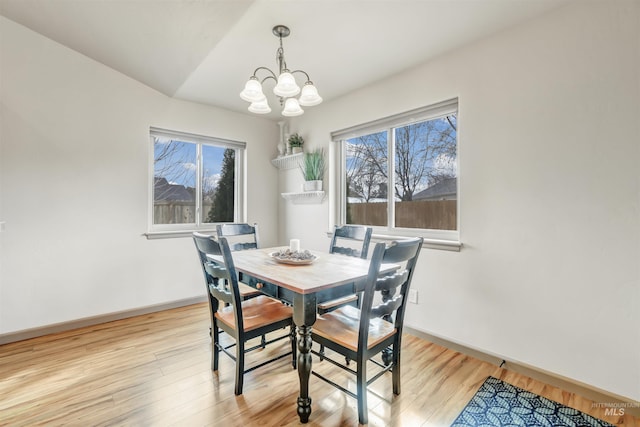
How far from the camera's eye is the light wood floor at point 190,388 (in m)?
1.56

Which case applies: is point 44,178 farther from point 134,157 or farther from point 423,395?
point 423,395

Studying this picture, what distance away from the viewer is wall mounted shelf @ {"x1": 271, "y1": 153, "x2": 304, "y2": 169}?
11.8ft

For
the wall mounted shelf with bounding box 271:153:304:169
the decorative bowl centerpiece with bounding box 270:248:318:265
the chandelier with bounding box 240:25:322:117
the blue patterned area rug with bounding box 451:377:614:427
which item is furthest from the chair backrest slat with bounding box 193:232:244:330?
the wall mounted shelf with bounding box 271:153:304:169

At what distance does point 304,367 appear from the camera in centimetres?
150

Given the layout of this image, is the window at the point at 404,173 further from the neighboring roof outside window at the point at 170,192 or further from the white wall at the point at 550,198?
the neighboring roof outside window at the point at 170,192

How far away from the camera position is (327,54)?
2371 mm

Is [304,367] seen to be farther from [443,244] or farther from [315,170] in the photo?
[315,170]

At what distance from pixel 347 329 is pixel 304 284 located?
423mm

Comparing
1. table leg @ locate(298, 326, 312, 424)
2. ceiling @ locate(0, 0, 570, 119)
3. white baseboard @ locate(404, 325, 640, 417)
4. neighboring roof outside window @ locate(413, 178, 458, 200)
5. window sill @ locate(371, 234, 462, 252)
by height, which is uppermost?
ceiling @ locate(0, 0, 570, 119)

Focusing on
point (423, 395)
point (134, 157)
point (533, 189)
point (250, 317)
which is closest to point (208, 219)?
point (134, 157)

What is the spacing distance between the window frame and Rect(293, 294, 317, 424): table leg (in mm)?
2272

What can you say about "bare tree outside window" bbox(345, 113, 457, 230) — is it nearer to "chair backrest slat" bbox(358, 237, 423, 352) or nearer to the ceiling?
the ceiling

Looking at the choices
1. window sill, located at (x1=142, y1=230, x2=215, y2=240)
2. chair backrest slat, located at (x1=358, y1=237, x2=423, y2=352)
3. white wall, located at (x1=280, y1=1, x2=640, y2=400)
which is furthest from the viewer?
window sill, located at (x1=142, y1=230, x2=215, y2=240)

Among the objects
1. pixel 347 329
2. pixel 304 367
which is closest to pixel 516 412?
pixel 347 329
